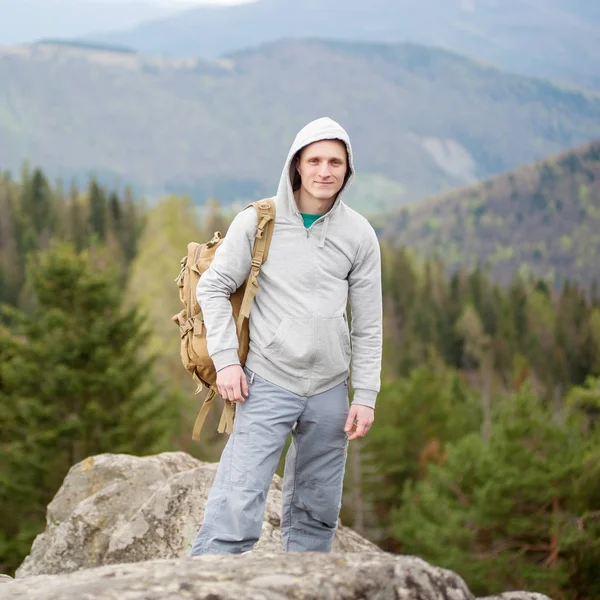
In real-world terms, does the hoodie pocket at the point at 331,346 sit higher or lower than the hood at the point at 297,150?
lower

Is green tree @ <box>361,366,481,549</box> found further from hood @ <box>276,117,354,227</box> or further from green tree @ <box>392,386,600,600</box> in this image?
hood @ <box>276,117,354,227</box>

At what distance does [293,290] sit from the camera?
416cm

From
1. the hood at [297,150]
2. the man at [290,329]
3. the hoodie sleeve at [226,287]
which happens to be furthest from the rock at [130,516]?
the hood at [297,150]

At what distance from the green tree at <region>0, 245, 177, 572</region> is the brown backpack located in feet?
55.8

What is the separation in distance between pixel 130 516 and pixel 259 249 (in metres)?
3.33

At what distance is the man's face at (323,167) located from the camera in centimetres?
414

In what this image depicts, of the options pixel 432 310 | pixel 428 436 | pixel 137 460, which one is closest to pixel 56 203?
pixel 432 310

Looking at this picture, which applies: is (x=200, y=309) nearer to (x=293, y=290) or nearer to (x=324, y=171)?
(x=293, y=290)

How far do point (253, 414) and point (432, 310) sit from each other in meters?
98.7

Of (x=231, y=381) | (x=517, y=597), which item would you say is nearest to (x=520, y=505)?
(x=517, y=597)

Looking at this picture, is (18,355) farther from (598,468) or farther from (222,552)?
(222,552)

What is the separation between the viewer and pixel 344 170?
4.22 meters

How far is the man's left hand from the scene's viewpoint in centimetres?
429

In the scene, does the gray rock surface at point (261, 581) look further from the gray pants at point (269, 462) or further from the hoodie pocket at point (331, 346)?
the hoodie pocket at point (331, 346)
